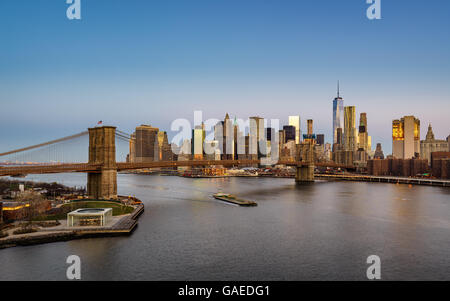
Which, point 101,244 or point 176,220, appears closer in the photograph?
point 101,244

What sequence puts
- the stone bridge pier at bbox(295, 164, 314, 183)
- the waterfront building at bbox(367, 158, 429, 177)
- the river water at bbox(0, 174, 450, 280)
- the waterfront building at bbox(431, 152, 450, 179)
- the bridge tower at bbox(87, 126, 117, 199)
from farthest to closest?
1. the waterfront building at bbox(367, 158, 429, 177)
2. the waterfront building at bbox(431, 152, 450, 179)
3. the stone bridge pier at bbox(295, 164, 314, 183)
4. the bridge tower at bbox(87, 126, 117, 199)
5. the river water at bbox(0, 174, 450, 280)

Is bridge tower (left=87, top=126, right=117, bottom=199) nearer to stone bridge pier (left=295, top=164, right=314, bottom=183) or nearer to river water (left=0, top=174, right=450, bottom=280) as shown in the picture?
river water (left=0, top=174, right=450, bottom=280)

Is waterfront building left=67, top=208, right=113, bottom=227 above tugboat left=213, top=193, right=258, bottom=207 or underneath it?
above

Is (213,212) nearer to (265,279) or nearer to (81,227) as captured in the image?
(81,227)

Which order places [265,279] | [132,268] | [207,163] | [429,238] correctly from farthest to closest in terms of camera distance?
[207,163] < [429,238] < [132,268] < [265,279]

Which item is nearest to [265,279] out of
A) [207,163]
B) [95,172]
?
[95,172]

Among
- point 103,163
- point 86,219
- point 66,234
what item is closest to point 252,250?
point 66,234

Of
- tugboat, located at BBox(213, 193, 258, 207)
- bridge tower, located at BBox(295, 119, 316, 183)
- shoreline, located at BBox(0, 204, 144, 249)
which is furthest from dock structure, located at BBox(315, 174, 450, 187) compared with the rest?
shoreline, located at BBox(0, 204, 144, 249)
